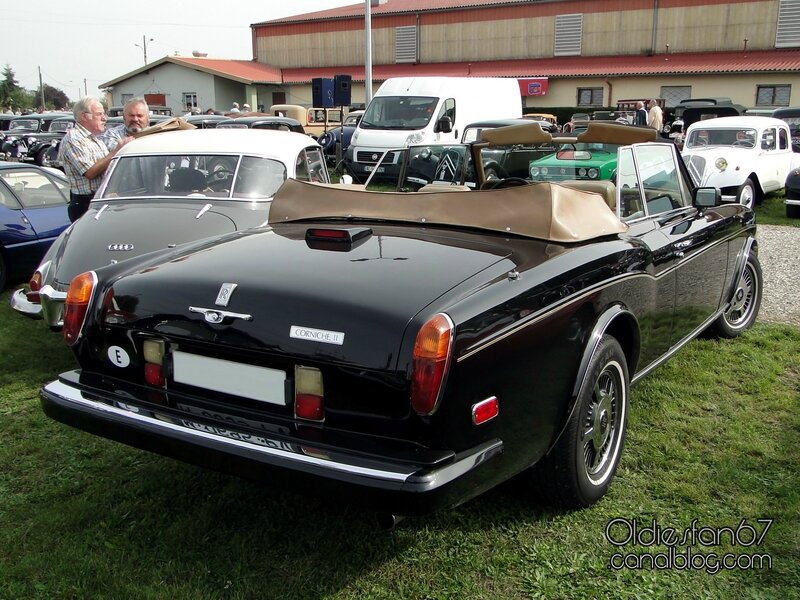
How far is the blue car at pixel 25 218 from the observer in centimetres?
736

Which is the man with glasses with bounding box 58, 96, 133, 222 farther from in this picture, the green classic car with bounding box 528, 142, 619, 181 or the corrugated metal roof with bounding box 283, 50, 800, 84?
the corrugated metal roof with bounding box 283, 50, 800, 84

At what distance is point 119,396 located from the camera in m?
2.88

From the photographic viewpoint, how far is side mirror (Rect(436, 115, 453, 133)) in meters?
17.7

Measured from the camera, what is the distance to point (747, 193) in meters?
12.9

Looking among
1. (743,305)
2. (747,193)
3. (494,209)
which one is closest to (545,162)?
(494,209)

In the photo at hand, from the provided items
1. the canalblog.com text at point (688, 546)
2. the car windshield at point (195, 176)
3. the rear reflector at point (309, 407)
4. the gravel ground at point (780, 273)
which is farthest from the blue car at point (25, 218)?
the gravel ground at point (780, 273)

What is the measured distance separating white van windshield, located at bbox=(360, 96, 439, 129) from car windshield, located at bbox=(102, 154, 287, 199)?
12.1 metres

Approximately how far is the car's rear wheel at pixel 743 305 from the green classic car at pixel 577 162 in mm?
1671

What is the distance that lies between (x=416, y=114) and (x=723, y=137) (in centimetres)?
729

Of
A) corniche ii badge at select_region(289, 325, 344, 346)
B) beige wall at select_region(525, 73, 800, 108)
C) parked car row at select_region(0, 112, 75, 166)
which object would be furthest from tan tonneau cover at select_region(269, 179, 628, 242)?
beige wall at select_region(525, 73, 800, 108)

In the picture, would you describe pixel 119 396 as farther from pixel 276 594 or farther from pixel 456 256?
pixel 456 256

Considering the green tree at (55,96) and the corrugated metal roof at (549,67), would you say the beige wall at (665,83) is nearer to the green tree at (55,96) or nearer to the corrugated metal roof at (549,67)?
the corrugated metal roof at (549,67)

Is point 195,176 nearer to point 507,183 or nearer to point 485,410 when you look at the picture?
point 507,183

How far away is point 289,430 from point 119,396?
2.58ft
